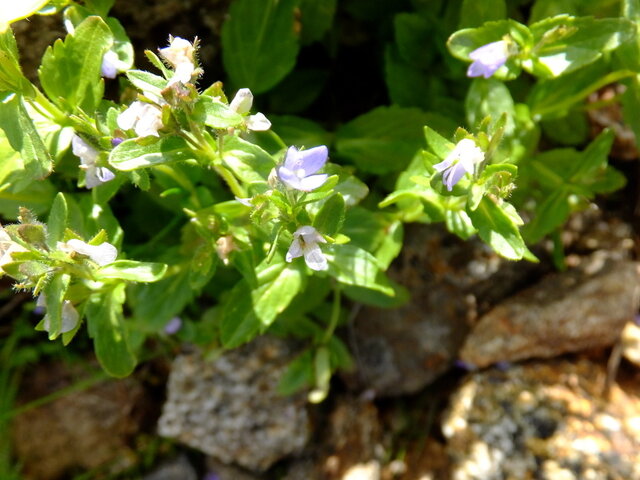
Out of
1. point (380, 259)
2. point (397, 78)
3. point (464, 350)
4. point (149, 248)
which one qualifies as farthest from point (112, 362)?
point (464, 350)

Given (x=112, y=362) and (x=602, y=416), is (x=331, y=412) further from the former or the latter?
(x=112, y=362)

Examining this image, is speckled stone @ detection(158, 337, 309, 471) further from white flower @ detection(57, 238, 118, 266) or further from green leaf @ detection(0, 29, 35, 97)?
green leaf @ detection(0, 29, 35, 97)

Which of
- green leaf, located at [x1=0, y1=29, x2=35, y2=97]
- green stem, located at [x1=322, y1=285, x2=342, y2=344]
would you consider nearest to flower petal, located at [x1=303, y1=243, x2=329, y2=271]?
green leaf, located at [x1=0, y1=29, x2=35, y2=97]

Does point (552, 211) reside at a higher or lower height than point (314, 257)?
lower

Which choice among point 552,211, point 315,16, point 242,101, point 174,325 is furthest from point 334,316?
point 242,101

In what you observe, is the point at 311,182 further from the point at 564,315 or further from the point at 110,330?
the point at 564,315

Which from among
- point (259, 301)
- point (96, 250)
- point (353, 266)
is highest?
point (96, 250)
